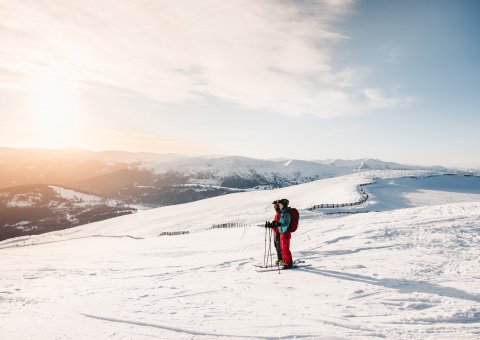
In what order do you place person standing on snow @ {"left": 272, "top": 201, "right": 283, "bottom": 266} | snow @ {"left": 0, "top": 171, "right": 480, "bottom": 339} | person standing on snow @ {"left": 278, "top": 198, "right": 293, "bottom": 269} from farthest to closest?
person standing on snow @ {"left": 272, "top": 201, "right": 283, "bottom": 266}, person standing on snow @ {"left": 278, "top": 198, "right": 293, "bottom": 269}, snow @ {"left": 0, "top": 171, "right": 480, "bottom": 339}

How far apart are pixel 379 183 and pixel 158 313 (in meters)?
65.1

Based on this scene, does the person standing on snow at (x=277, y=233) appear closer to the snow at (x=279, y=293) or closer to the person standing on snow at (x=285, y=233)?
the person standing on snow at (x=285, y=233)

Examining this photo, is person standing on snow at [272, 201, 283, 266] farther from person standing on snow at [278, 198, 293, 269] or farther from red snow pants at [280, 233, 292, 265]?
red snow pants at [280, 233, 292, 265]

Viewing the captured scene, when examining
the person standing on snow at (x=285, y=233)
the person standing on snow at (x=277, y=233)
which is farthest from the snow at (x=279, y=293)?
the person standing on snow at (x=277, y=233)

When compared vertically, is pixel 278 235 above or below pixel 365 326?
above

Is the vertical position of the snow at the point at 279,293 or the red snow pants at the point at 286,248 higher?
the red snow pants at the point at 286,248

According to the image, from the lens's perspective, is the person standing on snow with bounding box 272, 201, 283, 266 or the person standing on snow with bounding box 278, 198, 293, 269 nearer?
the person standing on snow with bounding box 278, 198, 293, 269

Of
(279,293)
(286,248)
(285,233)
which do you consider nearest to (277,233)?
(285,233)

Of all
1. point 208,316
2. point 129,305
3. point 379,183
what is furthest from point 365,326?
point 379,183

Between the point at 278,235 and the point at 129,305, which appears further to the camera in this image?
the point at 278,235

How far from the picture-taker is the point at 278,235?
41.6 feet

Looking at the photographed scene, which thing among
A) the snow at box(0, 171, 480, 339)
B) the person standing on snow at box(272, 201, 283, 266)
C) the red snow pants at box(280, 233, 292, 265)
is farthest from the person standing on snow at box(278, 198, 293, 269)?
the snow at box(0, 171, 480, 339)

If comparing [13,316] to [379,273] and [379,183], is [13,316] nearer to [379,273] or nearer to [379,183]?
[379,273]

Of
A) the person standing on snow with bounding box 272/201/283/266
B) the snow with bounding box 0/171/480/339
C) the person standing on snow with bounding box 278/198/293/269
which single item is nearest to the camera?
the snow with bounding box 0/171/480/339
